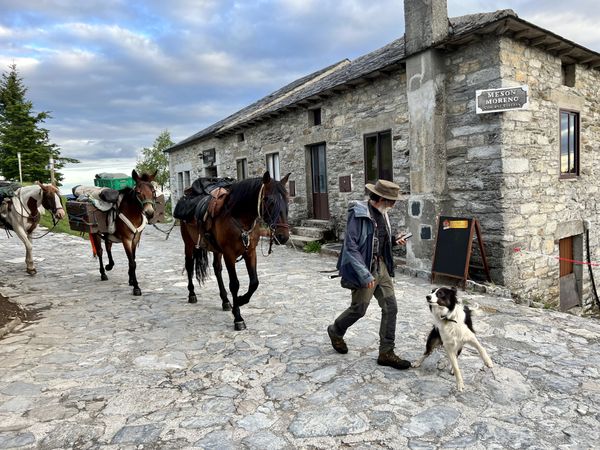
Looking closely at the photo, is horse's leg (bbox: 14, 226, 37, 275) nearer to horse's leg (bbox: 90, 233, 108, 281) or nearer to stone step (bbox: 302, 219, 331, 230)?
horse's leg (bbox: 90, 233, 108, 281)

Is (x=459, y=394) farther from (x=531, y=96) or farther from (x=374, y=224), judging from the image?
(x=531, y=96)

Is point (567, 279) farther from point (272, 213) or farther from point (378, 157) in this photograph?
point (272, 213)

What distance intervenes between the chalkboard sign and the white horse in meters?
7.34

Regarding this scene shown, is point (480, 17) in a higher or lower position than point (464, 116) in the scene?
higher

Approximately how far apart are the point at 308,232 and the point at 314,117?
10.7ft

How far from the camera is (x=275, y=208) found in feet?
14.9

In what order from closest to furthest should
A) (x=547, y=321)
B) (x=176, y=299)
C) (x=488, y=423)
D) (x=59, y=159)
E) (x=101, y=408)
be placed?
(x=488, y=423)
(x=101, y=408)
(x=547, y=321)
(x=176, y=299)
(x=59, y=159)

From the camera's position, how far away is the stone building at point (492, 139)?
22.4 ft

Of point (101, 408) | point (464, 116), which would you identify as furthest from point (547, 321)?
point (101, 408)

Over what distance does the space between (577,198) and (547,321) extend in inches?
180

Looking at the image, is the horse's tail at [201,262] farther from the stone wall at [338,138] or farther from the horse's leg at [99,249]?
the stone wall at [338,138]

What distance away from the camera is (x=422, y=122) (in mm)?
7621

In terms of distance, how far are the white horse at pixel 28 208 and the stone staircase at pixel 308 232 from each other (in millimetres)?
5530

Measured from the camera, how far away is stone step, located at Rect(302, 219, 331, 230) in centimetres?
1123
